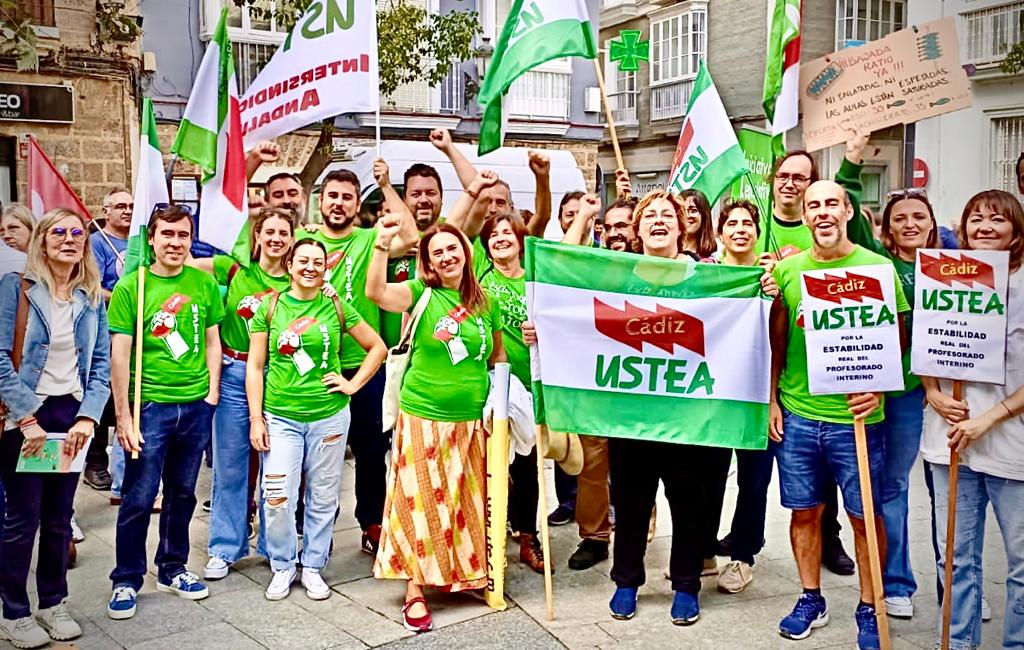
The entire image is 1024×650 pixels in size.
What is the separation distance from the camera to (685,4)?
9.41 m

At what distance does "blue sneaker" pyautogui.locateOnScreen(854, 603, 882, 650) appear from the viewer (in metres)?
4.21

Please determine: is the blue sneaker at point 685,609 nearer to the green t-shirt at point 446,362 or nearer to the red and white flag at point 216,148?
the green t-shirt at point 446,362

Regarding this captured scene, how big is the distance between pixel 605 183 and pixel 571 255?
14.5 m

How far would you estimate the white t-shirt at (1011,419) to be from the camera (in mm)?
3846

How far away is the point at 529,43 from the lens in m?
5.56

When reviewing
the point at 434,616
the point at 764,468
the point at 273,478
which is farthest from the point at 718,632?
the point at 273,478

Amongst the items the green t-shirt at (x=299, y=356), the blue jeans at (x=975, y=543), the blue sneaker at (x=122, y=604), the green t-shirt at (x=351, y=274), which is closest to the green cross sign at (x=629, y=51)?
the green t-shirt at (x=351, y=274)

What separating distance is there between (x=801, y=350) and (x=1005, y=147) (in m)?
1.79

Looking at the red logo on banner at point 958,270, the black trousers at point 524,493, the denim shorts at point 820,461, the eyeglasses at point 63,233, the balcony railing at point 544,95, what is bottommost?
the black trousers at point 524,493

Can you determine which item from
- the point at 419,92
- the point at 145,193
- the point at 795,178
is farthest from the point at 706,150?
the point at 419,92

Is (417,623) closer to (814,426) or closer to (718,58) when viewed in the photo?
(814,426)

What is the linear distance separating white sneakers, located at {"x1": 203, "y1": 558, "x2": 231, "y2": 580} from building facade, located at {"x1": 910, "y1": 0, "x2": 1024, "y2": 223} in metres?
3.96

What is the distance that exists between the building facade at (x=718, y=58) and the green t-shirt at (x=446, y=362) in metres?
2.75

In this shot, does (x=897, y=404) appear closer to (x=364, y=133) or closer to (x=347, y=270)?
(x=347, y=270)
